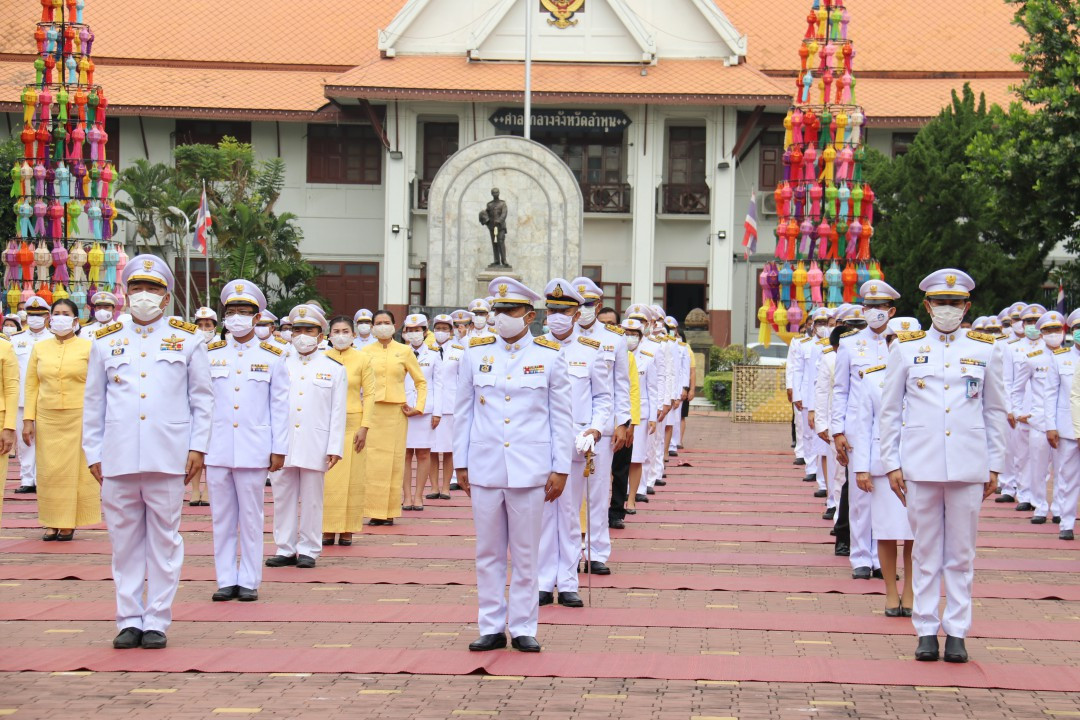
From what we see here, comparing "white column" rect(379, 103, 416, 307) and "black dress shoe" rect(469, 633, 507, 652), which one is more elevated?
"white column" rect(379, 103, 416, 307)

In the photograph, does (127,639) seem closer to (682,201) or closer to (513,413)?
(513,413)

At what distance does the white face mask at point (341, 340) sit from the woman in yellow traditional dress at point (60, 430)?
2383 millimetres

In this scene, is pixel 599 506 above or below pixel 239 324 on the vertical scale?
below

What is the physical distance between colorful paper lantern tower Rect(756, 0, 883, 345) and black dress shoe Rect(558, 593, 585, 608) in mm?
18779

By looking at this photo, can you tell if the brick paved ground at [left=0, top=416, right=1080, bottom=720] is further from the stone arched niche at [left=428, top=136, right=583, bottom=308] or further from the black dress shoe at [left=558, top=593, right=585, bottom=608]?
the stone arched niche at [left=428, top=136, right=583, bottom=308]

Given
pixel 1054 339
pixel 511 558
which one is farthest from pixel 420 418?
pixel 511 558

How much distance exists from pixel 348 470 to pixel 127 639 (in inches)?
185

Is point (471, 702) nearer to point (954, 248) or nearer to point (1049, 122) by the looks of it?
point (1049, 122)

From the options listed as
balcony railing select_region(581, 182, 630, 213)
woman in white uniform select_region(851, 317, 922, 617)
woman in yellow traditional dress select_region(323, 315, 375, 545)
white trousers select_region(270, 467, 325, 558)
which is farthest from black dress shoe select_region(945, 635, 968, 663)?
balcony railing select_region(581, 182, 630, 213)

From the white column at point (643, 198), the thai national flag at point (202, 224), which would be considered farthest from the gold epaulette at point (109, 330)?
the white column at point (643, 198)

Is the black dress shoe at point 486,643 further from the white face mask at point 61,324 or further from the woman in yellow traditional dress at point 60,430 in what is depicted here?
the white face mask at point 61,324

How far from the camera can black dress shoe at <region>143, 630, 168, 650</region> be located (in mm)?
8836

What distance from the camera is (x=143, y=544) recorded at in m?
9.06

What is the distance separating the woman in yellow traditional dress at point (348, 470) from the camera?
44.0 feet
